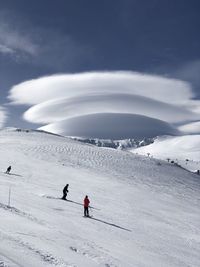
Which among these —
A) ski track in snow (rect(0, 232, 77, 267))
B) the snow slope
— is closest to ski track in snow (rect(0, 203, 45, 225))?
the snow slope

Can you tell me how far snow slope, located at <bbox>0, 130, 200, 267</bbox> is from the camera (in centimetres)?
1583

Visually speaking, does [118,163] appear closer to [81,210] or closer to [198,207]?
[198,207]

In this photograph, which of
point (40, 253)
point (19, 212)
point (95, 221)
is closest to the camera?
point (40, 253)

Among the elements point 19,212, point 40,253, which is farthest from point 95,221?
point 40,253

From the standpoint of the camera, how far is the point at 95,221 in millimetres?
26094

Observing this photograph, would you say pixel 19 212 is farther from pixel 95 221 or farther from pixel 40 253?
pixel 40 253

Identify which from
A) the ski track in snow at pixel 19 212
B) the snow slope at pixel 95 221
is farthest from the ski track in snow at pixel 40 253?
the ski track in snow at pixel 19 212

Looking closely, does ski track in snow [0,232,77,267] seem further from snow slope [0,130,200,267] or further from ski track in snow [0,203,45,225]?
ski track in snow [0,203,45,225]

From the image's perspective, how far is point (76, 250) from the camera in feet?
55.5

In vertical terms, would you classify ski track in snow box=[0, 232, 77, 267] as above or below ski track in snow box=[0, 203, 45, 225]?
below

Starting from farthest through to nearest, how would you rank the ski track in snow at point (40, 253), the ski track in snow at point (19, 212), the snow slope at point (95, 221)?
the ski track in snow at point (19, 212) < the snow slope at point (95, 221) < the ski track in snow at point (40, 253)

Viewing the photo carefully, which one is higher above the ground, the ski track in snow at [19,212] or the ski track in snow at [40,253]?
the ski track in snow at [19,212]

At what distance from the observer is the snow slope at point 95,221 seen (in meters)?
15.8

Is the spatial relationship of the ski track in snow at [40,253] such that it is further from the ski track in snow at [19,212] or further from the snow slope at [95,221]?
the ski track in snow at [19,212]
